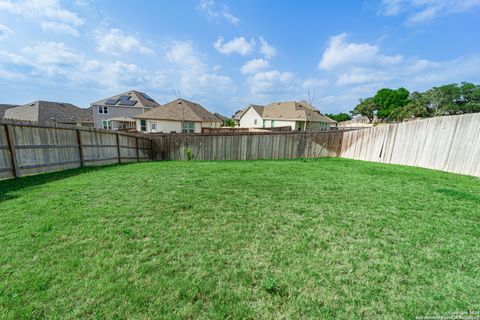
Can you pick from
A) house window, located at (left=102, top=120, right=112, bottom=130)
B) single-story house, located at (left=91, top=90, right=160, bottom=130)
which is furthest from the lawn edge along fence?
house window, located at (left=102, top=120, right=112, bottom=130)

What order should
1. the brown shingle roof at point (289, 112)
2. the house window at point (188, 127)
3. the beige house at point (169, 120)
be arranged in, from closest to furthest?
the beige house at point (169, 120), the house window at point (188, 127), the brown shingle roof at point (289, 112)

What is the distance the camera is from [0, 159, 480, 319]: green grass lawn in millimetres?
1658

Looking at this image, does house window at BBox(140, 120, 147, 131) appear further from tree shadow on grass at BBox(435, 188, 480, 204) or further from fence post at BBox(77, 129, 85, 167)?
tree shadow on grass at BBox(435, 188, 480, 204)

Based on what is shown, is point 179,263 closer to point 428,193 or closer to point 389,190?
point 389,190

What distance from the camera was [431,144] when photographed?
705 centimetres

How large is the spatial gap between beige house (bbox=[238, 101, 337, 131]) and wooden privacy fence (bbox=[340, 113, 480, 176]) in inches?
822

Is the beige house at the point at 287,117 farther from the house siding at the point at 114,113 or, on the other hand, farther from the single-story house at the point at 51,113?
the single-story house at the point at 51,113

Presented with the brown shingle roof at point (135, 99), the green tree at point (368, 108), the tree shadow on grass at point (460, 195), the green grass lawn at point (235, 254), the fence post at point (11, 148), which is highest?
the green tree at point (368, 108)

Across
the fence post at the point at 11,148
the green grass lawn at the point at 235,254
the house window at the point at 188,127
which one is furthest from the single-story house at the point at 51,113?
the green grass lawn at the point at 235,254

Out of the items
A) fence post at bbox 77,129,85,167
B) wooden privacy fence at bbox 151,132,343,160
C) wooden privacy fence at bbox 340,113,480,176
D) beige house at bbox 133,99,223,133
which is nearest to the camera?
wooden privacy fence at bbox 340,113,480,176

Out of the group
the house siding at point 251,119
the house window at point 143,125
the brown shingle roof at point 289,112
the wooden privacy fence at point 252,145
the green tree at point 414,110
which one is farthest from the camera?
the green tree at point 414,110

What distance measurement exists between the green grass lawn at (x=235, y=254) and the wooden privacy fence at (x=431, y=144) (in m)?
3.12

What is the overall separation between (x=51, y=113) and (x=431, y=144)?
141ft

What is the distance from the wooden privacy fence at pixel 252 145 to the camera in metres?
11.9
